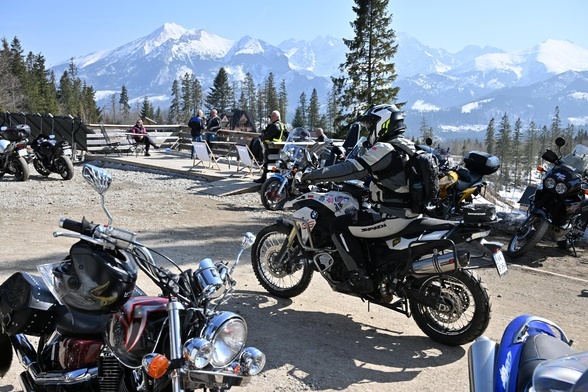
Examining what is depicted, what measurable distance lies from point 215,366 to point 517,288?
5.09m

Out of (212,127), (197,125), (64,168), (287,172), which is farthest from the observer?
(212,127)

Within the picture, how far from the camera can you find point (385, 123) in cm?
498

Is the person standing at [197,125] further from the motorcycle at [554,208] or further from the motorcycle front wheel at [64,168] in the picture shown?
the motorcycle at [554,208]

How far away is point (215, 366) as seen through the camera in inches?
86.7

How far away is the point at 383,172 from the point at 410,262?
31.8 inches

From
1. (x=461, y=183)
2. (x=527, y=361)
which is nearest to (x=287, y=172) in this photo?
(x=461, y=183)

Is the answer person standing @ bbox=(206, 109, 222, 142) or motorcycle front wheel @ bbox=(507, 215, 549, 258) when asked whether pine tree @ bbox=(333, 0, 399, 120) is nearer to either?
person standing @ bbox=(206, 109, 222, 142)

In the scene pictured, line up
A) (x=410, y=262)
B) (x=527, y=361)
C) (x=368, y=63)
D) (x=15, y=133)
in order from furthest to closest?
(x=368, y=63), (x=15, y=133), (x=410, y=262), (x=527, y=361)

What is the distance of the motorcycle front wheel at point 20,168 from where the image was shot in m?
13.1

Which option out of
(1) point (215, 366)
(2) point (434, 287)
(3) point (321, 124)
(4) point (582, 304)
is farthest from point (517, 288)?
(3) point (321, 124)

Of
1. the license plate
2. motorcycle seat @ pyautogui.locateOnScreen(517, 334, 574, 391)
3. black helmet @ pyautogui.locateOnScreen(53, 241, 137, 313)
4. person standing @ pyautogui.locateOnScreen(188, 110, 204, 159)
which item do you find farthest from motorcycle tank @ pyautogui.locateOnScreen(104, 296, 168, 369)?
person standing @ pyautogui.locateOnScreen(188, 110, 204, 159)

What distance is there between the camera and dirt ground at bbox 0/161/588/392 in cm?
406

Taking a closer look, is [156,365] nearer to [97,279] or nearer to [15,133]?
[97,279]

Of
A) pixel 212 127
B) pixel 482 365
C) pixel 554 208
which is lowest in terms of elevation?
pixel 554 208
